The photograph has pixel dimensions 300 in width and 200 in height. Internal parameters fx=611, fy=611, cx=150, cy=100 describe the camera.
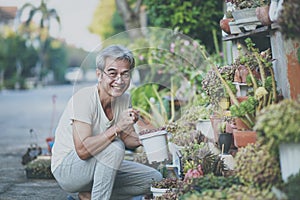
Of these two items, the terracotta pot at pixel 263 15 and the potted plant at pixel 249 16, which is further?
the potted plant at pixel 249 16

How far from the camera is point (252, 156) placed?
11.5ft

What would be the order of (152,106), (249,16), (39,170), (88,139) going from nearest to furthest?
(249,16)
(88,139)
(39,170)
(152,106)

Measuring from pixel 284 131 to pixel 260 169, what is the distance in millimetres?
361

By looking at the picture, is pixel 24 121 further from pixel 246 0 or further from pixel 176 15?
pixel 246 0

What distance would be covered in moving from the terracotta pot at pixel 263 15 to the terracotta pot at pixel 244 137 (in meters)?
0.72

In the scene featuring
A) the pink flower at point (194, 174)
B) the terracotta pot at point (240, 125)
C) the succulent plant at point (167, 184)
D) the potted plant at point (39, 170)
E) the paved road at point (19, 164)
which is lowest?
the paved road at point (19, 164)

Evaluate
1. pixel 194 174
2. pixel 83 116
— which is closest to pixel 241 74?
pixel 194 174

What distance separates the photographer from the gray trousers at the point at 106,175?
4.32m

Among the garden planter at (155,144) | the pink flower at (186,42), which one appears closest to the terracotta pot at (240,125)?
the garden planter at (155,144)

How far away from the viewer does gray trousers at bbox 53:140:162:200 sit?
4324 millimetres

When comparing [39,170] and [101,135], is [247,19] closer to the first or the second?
[101,135]

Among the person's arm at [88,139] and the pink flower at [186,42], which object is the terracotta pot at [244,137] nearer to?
the person's arm at [88,139]

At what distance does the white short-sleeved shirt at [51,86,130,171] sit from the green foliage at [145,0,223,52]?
441 cm

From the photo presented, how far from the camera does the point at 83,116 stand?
438 centimetres
